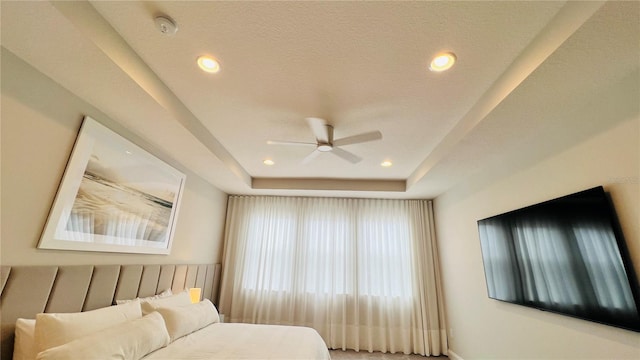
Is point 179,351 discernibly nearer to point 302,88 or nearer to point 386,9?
point 302,88

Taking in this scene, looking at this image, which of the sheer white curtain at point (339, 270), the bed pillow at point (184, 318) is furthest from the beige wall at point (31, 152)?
the sheer white curtain at point (339, 270)

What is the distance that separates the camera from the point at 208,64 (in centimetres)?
171

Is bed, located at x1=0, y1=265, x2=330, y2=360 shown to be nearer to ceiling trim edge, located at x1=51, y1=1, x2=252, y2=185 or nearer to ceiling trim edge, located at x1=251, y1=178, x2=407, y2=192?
ceiling trim edge, located at x1=51, y1=1, x2=252, y2=185

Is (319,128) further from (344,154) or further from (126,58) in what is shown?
(126,58)

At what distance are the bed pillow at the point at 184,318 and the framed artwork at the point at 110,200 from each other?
69 centimetres

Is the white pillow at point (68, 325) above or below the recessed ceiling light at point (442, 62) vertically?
below

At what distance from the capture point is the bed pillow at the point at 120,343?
4.36 feet

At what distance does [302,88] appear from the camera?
1.93 meters

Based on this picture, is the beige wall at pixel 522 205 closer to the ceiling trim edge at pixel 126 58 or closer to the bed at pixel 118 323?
the bed at pixel 118 323

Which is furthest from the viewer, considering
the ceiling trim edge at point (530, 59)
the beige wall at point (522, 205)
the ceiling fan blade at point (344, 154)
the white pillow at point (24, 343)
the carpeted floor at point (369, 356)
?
the carpeted floor at point (369, 356)

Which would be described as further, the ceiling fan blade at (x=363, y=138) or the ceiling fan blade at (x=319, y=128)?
the ceiling fan blade at (x=363, y=138)

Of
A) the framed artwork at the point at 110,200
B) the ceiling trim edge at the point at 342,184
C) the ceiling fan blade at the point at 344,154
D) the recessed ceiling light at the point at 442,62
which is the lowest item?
the framed artwork at the point at 110,200

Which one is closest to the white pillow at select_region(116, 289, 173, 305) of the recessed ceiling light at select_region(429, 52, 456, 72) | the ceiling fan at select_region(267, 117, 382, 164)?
the ceiling fan at select_region(267, 117, 382, 164)

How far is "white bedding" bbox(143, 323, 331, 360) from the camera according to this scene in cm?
186
